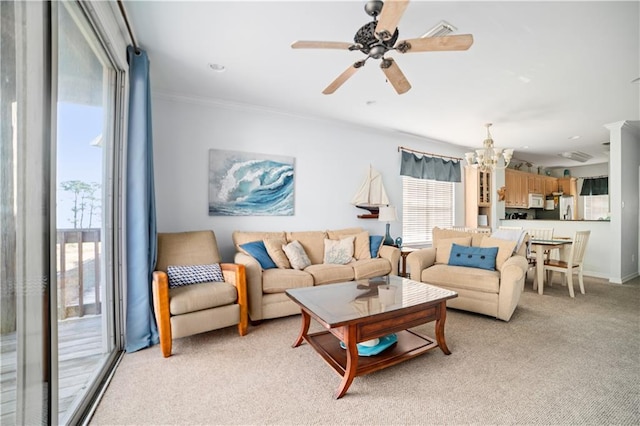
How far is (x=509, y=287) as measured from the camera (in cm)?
283

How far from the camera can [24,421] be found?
3.37ft

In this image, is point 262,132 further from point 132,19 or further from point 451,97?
point 451,97

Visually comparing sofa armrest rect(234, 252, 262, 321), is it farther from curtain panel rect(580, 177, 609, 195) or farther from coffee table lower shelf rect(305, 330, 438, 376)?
curtain panel rect(580, 177, 609, 195)

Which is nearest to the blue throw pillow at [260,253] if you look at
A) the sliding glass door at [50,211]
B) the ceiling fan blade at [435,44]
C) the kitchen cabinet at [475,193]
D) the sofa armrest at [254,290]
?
the sofa armrest at [254,290]

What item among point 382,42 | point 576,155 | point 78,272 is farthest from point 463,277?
point 576,155

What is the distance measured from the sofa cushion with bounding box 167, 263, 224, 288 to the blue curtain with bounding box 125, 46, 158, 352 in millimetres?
213

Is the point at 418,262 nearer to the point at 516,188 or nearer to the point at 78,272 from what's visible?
the point at 78,272

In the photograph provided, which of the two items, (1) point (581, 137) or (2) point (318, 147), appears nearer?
(2) point (318, 147)

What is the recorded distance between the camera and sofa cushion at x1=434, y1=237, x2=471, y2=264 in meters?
3.66

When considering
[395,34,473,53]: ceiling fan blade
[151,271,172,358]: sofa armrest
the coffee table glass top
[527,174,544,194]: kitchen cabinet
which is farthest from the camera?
[527,174,544,194]: kitchen cabinet

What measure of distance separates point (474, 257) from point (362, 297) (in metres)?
1.88

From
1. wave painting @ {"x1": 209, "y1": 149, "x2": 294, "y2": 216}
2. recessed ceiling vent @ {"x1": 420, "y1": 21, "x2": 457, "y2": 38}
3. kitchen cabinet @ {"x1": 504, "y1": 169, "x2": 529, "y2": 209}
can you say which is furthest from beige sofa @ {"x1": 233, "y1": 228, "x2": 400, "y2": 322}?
kitchen cabinet @ {"x1": 504, "y1": 169, "x2": 529, "y2": 209}

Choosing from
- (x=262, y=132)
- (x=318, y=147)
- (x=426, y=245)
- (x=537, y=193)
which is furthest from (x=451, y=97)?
(x=537, y=193)

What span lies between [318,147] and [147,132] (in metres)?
2.44
